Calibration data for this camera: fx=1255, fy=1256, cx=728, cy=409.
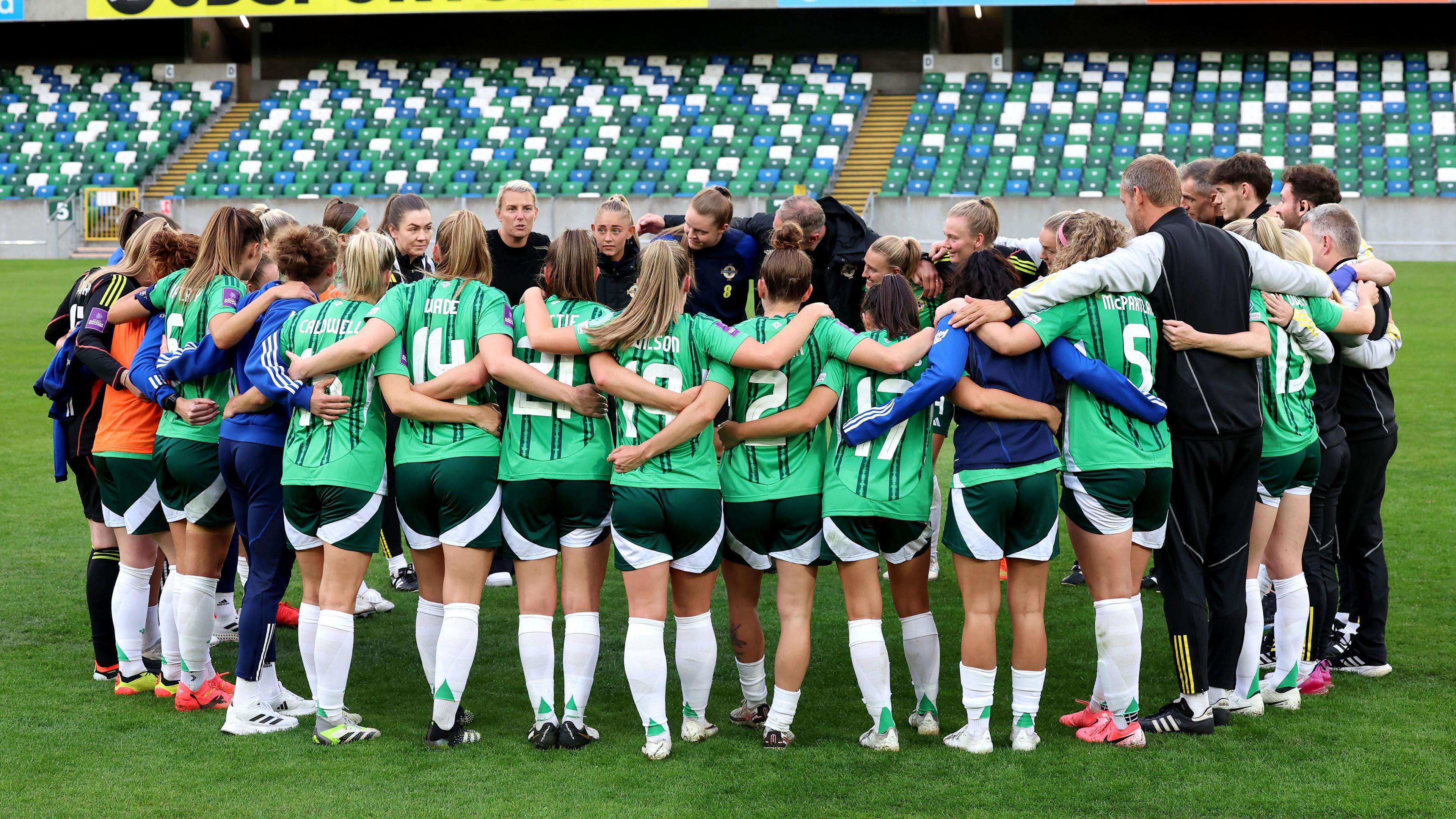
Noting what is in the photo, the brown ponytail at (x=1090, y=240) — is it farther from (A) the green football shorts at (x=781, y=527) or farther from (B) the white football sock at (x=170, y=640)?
(B) the white football sock at (x=170, y=640)

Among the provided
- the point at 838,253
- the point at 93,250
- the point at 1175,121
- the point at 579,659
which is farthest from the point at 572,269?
the point at 93,250

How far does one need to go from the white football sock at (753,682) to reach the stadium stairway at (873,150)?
71.1 feet

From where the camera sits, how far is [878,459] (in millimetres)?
4387

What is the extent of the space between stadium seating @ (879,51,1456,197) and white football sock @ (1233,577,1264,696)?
20.4m

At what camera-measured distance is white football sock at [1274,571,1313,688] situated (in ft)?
16.1

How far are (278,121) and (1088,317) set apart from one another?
1189 inches

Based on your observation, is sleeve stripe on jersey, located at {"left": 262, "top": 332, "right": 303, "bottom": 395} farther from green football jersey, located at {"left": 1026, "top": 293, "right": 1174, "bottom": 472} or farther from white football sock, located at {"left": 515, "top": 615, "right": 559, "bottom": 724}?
green football jersey, located at {"left": 1026, "top": 293, "right": 1174, "bottom": 472}

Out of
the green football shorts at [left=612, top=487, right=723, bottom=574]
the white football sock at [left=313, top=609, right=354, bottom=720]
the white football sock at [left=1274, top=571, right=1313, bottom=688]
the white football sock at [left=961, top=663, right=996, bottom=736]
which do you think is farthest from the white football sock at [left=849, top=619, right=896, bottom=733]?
the white football sock at [left=313, top=609, right=354, bottom=720]

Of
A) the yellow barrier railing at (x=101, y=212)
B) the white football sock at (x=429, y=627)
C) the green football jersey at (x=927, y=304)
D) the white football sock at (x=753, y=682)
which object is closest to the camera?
the white football sock at (x=429, y=627)

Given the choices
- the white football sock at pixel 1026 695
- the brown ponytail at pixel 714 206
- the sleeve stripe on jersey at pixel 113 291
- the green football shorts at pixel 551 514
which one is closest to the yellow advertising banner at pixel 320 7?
the brown ponytail at pixel 714 206

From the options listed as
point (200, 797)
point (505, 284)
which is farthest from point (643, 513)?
point (505, 284)

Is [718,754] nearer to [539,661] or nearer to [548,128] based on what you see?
[539,661]

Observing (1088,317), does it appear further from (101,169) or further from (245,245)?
(101,169)

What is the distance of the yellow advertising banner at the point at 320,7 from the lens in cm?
2970
